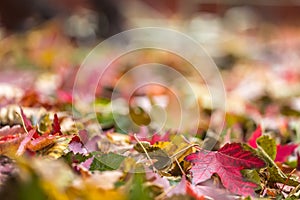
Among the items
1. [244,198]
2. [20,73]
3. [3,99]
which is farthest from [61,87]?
[244,198]

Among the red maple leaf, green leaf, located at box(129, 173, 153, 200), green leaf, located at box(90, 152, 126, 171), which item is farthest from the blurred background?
green leaf, located at box(129, 173, 153, 200)

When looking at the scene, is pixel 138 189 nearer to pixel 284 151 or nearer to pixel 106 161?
pixel 106 161

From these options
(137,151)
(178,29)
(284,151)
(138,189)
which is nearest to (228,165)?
(137,151)

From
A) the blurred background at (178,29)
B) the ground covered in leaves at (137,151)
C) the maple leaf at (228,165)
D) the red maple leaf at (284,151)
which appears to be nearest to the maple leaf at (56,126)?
the ground covered in leaves at (137,151)

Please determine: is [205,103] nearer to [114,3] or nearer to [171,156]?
[171,156]

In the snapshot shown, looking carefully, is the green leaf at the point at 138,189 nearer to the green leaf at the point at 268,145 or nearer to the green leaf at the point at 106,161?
the green leaf at the point at 106,161

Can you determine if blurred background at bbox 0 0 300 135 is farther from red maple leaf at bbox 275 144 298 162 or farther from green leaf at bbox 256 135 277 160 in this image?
green leaf at bbox 256 135 277 160
